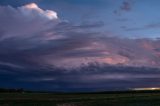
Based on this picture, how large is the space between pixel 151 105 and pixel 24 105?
24899 millimetres

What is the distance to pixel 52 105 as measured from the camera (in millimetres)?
81062

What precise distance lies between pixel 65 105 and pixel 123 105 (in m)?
11.2

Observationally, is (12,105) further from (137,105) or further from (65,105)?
(137,105)

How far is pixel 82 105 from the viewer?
80.8 metres

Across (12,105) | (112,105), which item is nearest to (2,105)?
(12,105)

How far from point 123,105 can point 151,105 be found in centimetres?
558

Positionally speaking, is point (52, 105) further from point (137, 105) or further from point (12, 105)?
point (137, 105)

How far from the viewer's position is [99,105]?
7856 cm

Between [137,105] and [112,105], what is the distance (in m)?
4.76

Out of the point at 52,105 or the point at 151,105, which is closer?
the point at 151,105

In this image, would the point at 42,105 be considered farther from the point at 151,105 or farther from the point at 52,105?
the point at 151,105

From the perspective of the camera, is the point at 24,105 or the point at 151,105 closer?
the point at 151,105

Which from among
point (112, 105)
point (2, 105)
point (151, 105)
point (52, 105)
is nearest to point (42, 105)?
point (52, 105)

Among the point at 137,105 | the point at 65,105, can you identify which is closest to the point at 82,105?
the point at 65,105
